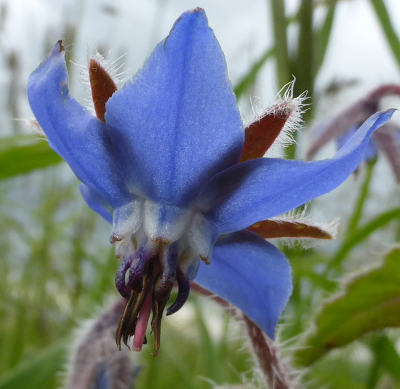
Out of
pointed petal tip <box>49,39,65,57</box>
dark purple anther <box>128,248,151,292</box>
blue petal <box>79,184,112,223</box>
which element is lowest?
dark purple anther <box>128,248,151,292</box>

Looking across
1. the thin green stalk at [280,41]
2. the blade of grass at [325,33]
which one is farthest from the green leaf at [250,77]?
the thin green stalk at [280,41]

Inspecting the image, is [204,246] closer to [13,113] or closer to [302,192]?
[302,192]

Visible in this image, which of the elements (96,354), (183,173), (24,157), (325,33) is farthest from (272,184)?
(325,33)

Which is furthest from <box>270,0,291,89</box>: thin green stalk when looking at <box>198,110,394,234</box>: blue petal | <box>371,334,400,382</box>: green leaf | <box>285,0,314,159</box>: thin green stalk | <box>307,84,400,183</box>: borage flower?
<box>371,334,400,382</box>: green leaf

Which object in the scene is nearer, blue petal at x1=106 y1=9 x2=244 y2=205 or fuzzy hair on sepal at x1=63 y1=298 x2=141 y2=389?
blue petal at x1=106 y1=9 x2=244 y2=205

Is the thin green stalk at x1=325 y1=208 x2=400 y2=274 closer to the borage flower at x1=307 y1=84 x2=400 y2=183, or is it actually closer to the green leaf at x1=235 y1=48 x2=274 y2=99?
the borage flower at x1=307 y1=84 x2=400 y2=183

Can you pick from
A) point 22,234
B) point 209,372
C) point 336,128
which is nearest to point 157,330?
point 336,128

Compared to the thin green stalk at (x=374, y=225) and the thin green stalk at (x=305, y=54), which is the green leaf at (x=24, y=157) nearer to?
the thin green stalk at (x=305, y=54)

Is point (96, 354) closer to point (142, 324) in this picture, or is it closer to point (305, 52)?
point (142, 324)
